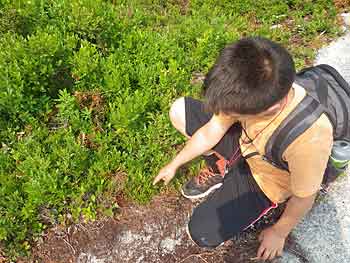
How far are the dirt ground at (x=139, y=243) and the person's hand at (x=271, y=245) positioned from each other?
7.3 inches

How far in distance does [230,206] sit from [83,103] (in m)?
1.87

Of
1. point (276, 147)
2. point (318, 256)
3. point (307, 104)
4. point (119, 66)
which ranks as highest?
point (307, 104)

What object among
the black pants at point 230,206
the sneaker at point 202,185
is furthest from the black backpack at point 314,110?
the sneaker at point 202,185

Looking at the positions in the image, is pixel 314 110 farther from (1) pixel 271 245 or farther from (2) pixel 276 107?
(1) pixel 271 245

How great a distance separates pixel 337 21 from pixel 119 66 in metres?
3.47

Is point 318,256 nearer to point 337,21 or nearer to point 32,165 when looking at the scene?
point 32,165

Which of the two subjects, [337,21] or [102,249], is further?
[337,21]

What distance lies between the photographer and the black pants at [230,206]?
338 cm

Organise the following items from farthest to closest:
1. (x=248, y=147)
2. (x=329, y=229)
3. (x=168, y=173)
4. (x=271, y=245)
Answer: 1. (x=329, y=229)
2. (x=168, y=173)
3. (x=271, y=245)
4. (x=248, y=147)

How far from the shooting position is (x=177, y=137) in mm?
4301

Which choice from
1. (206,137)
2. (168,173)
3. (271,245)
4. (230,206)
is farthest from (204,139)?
(271,245)

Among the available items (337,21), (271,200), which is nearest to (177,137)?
(271,200)

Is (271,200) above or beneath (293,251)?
above

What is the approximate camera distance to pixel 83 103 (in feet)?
14.3
